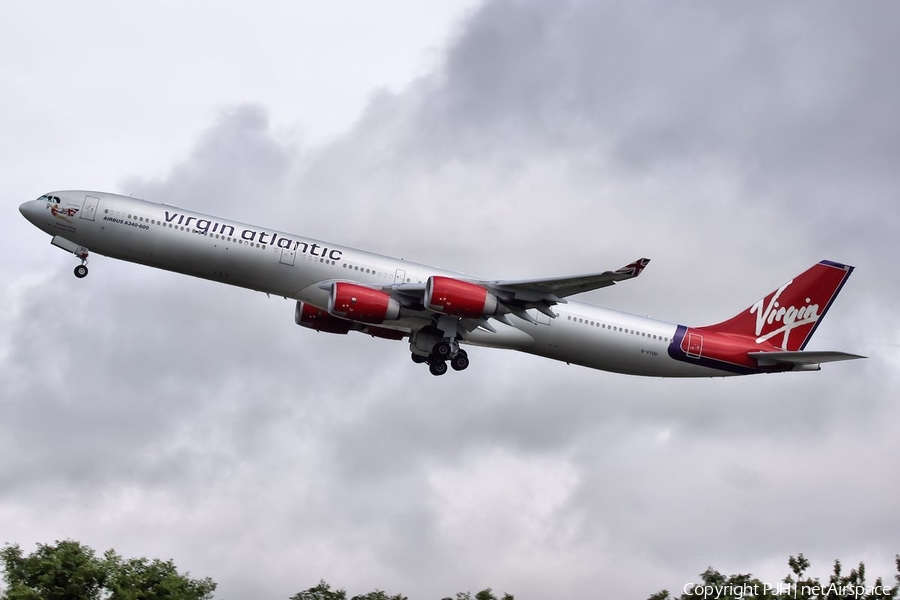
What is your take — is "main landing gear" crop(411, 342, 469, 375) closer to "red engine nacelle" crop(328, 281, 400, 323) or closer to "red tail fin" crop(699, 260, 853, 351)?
"red engine nacelle" crop(328, 281, 400, 323)

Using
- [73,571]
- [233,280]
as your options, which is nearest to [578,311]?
[233,280]

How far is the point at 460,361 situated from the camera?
199 feet

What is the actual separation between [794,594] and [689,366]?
12.3 m

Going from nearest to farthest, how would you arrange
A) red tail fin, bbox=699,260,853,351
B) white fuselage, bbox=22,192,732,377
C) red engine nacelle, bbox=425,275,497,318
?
red engine nacelle, bbox=425,275,497,318 → white fuselage, bbox=22,192,732,377 → red tail fin, bbox=699,260,853,351

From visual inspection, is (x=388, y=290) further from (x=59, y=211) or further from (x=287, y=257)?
(x=59, y=211)

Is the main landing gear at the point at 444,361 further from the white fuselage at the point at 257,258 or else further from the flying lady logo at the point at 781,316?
the flying lady logo at the point at 781,316

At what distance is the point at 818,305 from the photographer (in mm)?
67938

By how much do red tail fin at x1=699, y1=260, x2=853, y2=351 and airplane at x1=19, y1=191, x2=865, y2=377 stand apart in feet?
9.35

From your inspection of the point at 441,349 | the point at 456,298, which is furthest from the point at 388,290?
the point at 441,349

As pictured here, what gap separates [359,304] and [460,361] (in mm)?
6712

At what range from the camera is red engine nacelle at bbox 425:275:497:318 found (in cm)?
5603

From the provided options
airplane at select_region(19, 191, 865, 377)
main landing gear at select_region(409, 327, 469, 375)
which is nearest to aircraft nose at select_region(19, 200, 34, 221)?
airplane at select_region(19, 191, 865, 377)

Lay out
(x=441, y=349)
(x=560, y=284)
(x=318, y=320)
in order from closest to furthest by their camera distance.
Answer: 1. (x=560, y=284)
2. (x=441, y=349)
3. (x=318, y=320)

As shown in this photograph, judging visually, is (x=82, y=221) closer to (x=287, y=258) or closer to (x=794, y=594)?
(x=287, y=258)
